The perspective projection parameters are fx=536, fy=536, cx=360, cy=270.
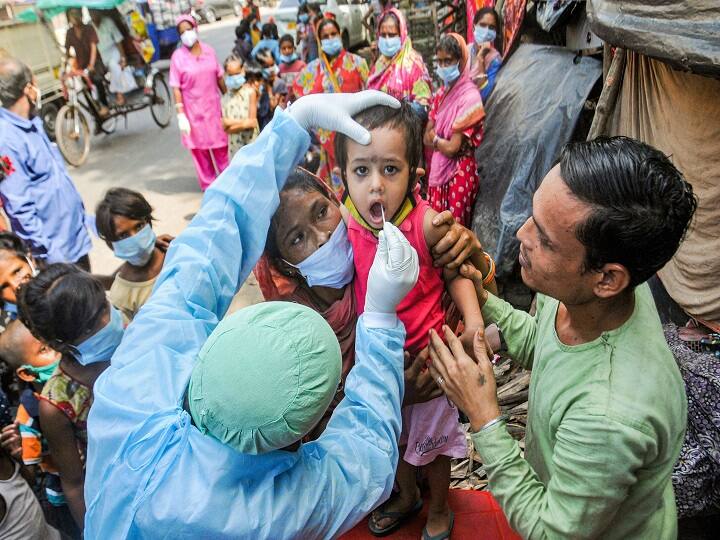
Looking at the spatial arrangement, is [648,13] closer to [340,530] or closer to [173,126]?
[340,530]

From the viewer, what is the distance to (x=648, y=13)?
2.18m

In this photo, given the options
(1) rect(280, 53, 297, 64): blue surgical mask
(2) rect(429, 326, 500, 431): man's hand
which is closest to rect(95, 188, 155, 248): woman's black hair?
(2) rect(429, 326, 500, 431): man's hand

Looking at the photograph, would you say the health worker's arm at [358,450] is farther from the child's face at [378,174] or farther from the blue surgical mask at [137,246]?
the blue surgical mask at [137,246]

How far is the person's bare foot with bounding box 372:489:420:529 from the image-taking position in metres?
2.06

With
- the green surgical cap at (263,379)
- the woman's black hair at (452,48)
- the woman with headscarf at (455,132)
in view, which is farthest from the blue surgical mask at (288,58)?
the green surgical cap at (263,379)

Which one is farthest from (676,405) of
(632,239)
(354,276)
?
(354,276)

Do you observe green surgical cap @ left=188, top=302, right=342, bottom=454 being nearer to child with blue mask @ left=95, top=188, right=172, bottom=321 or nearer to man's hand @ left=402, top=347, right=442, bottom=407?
man's hand @ left=402, top=347, right=442, bottom=407

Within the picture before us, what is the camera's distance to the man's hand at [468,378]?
1383 millimetres

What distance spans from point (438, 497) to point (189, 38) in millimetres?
5967

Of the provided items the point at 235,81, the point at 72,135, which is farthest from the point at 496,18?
the point at 72,135

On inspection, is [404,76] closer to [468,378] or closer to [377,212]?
[377,212]

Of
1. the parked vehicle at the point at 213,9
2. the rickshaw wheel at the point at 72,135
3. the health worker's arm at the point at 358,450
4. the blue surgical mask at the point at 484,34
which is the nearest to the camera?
the health worker's arm at the point at 358,450

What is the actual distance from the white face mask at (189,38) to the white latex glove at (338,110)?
17.1 ft

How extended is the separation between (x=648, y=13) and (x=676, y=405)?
1.73 metres
